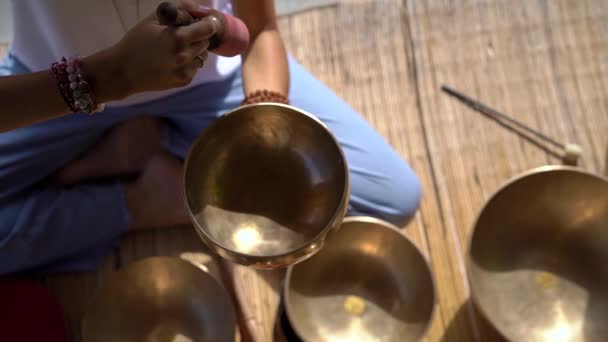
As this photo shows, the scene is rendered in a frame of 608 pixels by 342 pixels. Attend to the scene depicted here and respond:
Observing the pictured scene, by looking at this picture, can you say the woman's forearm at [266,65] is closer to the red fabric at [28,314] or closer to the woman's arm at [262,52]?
the woman's arm at [262,52]

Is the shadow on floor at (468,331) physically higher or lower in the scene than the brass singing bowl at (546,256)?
lower

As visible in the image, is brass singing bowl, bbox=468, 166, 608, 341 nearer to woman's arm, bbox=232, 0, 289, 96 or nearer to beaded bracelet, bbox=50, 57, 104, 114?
woman's arm, bbox=232, 0, 289, 96

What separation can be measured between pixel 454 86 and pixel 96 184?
703 millimetres

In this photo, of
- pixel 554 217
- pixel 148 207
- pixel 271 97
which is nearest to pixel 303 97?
pixel 271 97

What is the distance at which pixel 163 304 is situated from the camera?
907mm

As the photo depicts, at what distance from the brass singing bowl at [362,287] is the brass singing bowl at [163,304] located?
13cm

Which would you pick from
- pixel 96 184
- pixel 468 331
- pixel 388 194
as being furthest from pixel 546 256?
pixel 96 184

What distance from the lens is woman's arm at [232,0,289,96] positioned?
30.8 inches

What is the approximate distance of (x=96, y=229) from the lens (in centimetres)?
91

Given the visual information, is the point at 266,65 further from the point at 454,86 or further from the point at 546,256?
the point at 546,256

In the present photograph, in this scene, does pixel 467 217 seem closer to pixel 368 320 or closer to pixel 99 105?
pixel 368 320

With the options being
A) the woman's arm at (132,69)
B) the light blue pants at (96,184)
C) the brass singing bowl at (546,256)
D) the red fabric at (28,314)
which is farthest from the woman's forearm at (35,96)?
the brass singing bowl at (546,256)

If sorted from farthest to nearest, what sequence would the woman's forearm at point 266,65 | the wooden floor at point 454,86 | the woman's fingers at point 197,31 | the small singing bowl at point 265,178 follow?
the wooden floor at point 454,86, the woman's forearm at point 266,65, the small singing bowl at point 265,178, the woman's fingers at point 197,31

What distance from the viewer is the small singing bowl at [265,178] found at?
607 millimetres
